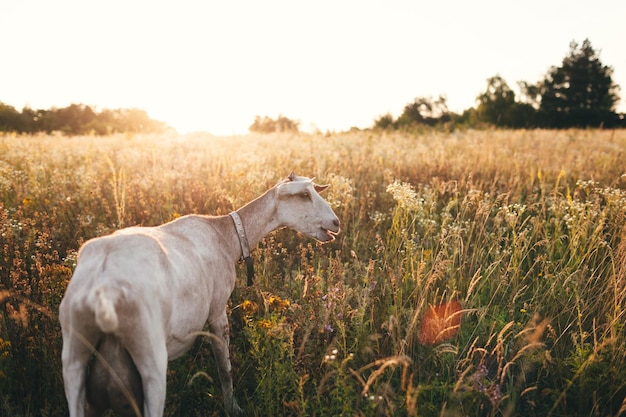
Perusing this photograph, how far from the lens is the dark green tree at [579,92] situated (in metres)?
42.3

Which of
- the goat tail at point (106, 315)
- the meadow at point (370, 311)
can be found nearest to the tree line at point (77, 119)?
the meadow at point (370, 311)

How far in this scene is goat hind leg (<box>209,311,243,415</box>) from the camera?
3373 millimetres

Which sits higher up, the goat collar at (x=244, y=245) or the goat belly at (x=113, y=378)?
the goat collar at (x=244, y=245)

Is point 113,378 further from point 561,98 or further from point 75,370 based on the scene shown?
point 561,98

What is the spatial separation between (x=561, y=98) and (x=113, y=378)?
166ft

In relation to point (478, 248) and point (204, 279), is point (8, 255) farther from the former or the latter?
point (478, 248)

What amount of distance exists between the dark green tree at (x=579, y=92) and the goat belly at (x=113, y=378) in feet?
151

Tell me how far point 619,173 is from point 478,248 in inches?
173

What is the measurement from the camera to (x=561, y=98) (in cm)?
4409

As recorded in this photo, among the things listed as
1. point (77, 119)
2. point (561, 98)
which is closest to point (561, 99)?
point (561, 98)

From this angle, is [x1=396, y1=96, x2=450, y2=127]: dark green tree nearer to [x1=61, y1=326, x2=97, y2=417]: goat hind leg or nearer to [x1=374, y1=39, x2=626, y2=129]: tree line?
[x1=374, y1=39, x2=626, y2=129]: tree line

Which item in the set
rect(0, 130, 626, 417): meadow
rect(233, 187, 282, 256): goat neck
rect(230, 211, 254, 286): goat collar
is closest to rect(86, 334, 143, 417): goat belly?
rect(0, 130, 626, 417): meadow

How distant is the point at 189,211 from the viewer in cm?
599

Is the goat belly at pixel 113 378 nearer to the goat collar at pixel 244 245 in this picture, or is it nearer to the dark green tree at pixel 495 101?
the goat collar at pixel 244 245
